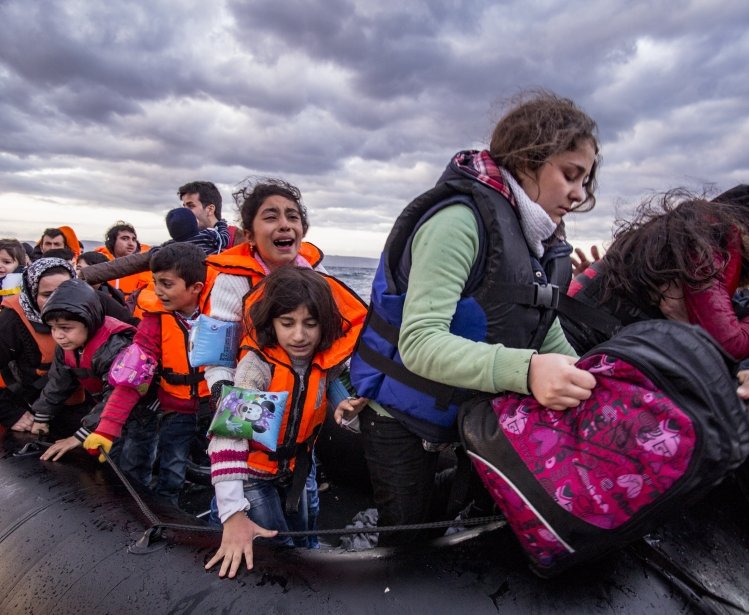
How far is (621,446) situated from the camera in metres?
1.07

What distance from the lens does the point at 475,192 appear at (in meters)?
1.47

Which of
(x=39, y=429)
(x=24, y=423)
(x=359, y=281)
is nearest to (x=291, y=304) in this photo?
(x=39, y=429)

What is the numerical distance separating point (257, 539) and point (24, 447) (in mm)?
1787

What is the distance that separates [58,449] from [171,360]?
788 millimetres

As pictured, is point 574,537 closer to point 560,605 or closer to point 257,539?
point 560,605

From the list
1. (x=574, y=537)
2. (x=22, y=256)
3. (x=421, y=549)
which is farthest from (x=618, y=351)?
(x=22, y=256)

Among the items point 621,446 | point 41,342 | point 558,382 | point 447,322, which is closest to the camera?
point 621,446

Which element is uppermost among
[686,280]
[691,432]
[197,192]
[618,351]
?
[197,192]

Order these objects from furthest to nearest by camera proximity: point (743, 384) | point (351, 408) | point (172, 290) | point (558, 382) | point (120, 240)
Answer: point (120, 240) < point (172, 290) < point (351, 408) < point (743, 384) < point (558, 382)

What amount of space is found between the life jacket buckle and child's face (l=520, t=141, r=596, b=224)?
0.85 ft

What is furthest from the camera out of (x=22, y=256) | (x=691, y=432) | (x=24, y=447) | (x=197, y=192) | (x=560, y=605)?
(x=22, y=256)

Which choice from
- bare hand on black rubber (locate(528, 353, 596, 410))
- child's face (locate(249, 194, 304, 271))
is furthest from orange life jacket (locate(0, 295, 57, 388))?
bare hand on black rubber (locate(528, 353, 596, 410))

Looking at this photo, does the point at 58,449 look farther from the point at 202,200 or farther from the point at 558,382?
the point at 202,200

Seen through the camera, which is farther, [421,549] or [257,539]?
[257,539]
